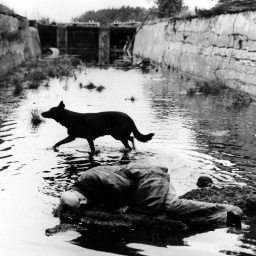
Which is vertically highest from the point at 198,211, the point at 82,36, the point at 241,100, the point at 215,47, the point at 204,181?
the point at 215,47

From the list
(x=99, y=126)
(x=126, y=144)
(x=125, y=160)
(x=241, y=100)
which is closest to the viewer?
(x=125, y=160)

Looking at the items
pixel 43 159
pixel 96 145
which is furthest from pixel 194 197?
pixel 96 145

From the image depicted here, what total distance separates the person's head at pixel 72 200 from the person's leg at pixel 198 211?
934 mm

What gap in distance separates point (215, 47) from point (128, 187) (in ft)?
61.2

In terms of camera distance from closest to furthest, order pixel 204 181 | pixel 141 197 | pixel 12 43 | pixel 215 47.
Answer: pixel 141 197
pixel 204 181
pixel 215 47
pixel 12 43

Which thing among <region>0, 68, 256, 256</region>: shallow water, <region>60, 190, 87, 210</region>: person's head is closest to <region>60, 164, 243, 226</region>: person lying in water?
<region>60, 190, 87, 210</region>: person's head

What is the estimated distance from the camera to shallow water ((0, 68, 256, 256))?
5.37 metres

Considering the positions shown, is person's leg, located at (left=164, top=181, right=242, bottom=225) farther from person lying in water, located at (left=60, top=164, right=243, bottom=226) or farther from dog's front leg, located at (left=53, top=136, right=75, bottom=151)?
dog's front leg, located at (left=53, top=136, right=75, bottom=151)

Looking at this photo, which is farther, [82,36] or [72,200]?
[82,36]

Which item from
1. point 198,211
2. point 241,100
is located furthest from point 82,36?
point 198,211

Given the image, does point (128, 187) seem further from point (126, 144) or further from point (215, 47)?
point (215, 47)

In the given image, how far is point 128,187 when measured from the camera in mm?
5887

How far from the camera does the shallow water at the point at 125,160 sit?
5.37m

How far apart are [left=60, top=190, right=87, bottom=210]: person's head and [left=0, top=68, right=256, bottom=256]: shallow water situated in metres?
0.25
